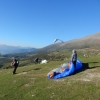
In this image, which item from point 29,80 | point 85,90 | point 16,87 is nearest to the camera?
point 85,90

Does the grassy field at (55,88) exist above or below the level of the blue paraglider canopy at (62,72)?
below

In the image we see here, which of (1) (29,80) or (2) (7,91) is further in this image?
(1) (29,80)

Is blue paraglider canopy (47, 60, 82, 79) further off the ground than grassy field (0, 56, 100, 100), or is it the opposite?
blue paraglider canopy (47, 60, 82, 79)

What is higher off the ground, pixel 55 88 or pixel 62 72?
pixel 62 72

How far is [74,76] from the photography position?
25.9m

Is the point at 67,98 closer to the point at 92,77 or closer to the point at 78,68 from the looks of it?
the point at 92,77

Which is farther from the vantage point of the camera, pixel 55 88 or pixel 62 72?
pixel 62 72

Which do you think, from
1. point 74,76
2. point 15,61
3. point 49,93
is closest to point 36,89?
point 49,93

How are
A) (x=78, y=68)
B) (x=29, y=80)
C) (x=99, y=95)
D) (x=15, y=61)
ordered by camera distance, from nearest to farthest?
(x=99, y=95) → (x=29, y=80) → (x=78, y=68) → (x=15, y=61)

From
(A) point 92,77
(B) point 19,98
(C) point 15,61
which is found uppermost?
(C) point 15,61

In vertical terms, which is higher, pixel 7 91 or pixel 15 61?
pixel 15 61

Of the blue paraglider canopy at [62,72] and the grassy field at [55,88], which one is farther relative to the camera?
the blue paraglider canopy at [62,72]

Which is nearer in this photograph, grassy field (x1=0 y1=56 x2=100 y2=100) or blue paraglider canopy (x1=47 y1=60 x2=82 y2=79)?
grassy field (x1=0 y1=56 x2=100 y2=100)

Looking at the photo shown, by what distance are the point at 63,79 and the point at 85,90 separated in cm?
593
